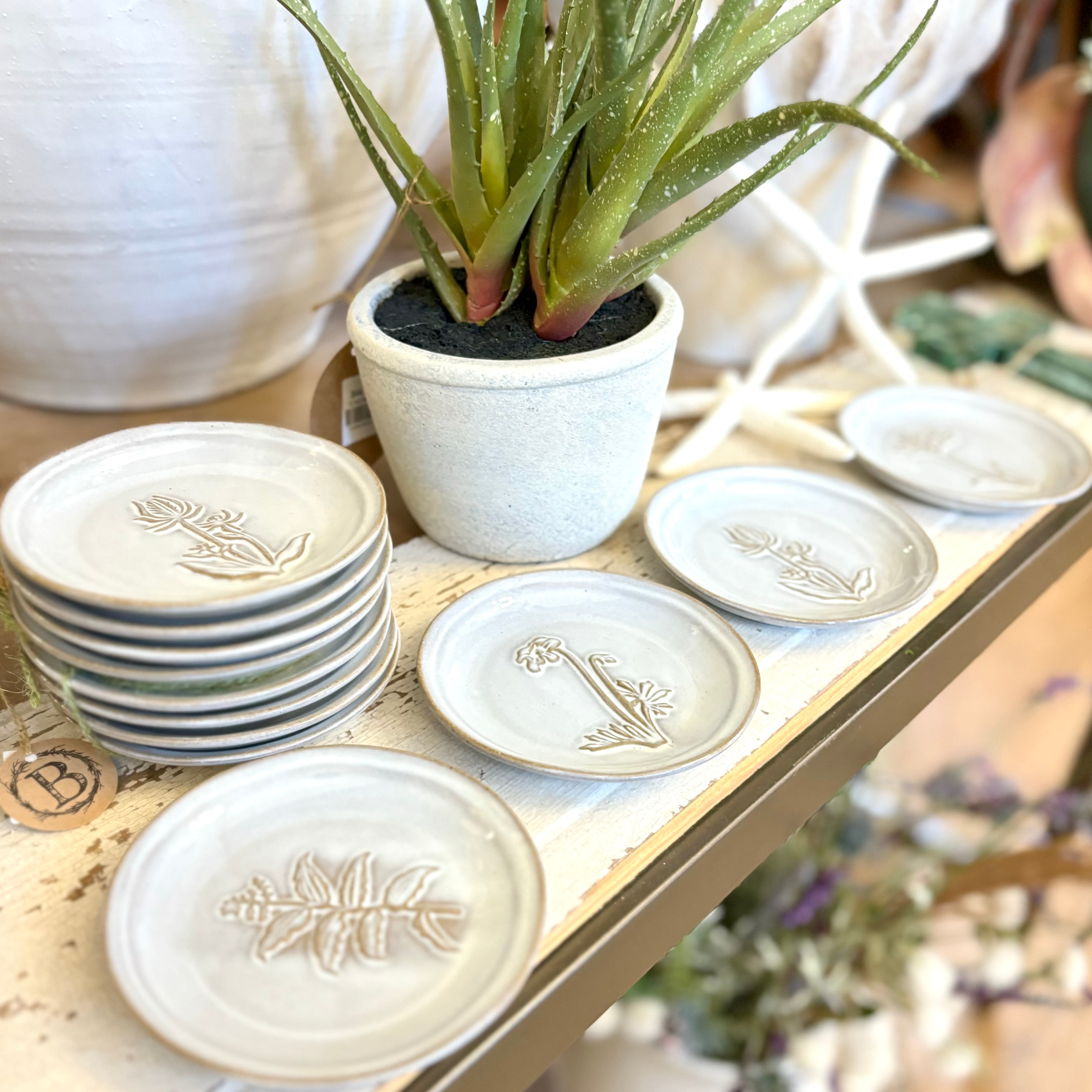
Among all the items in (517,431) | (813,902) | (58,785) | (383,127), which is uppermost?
(383,127)

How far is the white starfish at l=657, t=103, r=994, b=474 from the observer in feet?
1.97

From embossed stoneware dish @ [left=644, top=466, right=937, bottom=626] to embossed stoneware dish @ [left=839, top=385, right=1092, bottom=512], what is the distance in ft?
0.18

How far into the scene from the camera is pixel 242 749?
0.35 metres

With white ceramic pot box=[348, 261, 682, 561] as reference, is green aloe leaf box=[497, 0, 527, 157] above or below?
above

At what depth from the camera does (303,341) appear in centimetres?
60

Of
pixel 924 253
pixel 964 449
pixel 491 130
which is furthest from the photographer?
pixel 924 253

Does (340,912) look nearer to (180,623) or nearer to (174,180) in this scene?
(180,623)

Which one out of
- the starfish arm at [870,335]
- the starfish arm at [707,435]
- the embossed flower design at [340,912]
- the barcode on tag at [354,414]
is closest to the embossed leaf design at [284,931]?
the embossed flower design at [340,912]

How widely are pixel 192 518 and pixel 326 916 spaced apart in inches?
6.2

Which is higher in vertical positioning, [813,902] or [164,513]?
[164,513]

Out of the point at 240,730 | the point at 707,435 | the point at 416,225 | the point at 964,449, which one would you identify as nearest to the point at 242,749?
the point at 240,730

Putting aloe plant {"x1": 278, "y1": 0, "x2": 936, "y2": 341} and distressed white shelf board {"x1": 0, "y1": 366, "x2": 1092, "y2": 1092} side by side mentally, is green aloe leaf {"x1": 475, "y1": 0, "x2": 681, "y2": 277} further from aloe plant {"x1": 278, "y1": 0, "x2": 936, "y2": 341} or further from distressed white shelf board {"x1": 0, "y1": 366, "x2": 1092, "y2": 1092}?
distressed white shelf board {"x1": 0, "y1": 366, "x2": 1092, "y2": 1092}

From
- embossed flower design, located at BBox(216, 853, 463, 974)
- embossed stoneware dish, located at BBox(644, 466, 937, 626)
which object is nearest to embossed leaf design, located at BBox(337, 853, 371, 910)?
embossed flower design, located at BBox(216, 853, 463, 974)

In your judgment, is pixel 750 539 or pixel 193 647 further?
pixel 750 539
